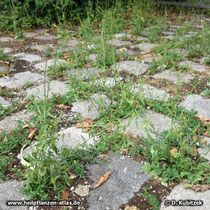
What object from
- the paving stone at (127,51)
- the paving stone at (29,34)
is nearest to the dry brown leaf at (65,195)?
the paving stone at (127,51)

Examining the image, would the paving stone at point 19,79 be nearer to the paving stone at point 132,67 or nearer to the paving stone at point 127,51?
the paving stone at point 132,67

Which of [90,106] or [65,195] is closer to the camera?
[65,195]

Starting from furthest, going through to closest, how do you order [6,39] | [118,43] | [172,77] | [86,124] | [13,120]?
[6,39], [118,43], [172,77], [13,120], [86,124]

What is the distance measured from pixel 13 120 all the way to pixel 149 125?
41.9 inches

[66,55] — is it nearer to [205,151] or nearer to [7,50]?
[7,50]

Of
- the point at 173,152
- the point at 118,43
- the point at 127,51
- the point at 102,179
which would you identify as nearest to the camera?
the point at 102,179

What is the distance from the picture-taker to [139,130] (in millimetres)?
1970

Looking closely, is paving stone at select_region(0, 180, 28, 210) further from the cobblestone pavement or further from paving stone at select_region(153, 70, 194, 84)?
paving stone at select_region(153, 70, 194, 84)

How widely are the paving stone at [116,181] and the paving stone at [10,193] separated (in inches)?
14.6

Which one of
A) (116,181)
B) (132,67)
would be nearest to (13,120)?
(116,181)

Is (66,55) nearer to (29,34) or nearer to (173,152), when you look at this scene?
(29,34)

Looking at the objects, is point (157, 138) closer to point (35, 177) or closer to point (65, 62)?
point (35, 177)

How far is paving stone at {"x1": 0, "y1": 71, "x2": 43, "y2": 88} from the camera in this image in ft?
9.08

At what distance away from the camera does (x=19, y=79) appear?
2.89 m
